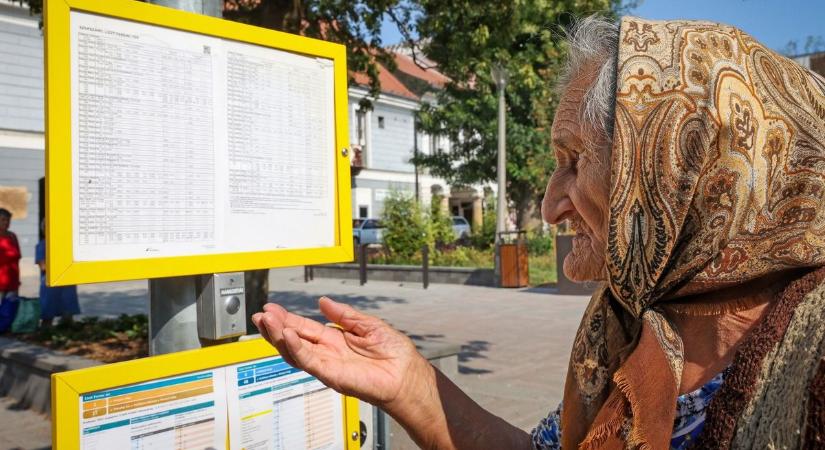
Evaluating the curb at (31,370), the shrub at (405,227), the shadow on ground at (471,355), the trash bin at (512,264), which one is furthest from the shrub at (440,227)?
the curb at (31,370)

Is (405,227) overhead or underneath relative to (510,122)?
underneath

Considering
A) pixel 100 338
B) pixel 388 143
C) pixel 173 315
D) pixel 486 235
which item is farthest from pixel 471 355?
pixel 388 143

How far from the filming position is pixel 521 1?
7254mm

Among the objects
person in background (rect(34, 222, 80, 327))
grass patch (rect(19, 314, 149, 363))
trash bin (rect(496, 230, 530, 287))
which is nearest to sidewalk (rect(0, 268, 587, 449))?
trash bin (rect(496, 230, 530, 287))

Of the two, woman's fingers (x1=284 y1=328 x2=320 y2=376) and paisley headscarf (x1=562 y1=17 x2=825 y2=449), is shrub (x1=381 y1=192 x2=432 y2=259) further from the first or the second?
paisley headscarf (x1=562 y1=17 x2=825 y2=449)

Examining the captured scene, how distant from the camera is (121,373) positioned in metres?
1.65

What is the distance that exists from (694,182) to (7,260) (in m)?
9.78

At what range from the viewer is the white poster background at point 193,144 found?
1.65 metres

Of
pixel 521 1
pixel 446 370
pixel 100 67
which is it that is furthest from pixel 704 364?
pixel 521 1

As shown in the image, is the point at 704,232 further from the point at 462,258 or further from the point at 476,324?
the point at 462,258

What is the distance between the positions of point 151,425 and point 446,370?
333 centimetres

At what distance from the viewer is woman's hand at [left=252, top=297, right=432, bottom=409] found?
4.72 ft

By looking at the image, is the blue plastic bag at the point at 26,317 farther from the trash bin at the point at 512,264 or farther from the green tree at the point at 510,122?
the trash bin at the point at 512,264

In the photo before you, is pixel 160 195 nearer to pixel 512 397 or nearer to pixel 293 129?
pixel 293 129
